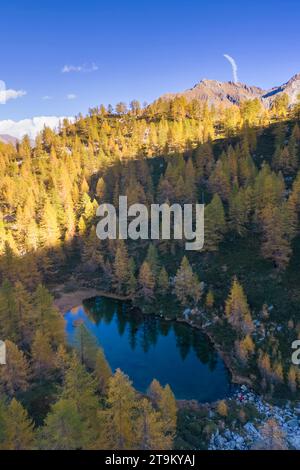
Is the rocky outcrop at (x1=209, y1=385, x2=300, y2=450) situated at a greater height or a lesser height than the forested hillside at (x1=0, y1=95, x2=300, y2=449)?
lesser

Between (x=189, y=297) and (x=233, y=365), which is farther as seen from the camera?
(x=189, y=297)

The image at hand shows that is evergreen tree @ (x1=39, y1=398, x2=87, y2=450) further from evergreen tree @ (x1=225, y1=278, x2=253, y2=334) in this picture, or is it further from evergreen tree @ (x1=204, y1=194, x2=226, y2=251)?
evergreen tree @ (x1=204, y1=194, x2=226, y2=251)

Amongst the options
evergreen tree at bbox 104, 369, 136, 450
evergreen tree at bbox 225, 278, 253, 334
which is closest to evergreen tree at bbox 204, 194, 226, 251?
evergreen tree at bbox 225, 278, 253, 334

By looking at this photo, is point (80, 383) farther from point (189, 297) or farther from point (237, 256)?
point (237, 256)

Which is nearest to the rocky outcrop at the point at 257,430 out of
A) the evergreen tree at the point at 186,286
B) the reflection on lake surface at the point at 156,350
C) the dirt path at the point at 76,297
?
the reflection on lake surface at the point at 156,350

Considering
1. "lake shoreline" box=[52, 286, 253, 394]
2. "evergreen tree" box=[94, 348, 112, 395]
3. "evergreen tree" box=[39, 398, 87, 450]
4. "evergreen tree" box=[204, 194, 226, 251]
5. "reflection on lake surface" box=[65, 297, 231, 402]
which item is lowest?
"reflection on lake surface" box=[65, 297, 231, 402]

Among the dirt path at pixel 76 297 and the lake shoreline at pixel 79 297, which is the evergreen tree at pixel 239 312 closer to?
the lake shoreline at pixel 79 297
